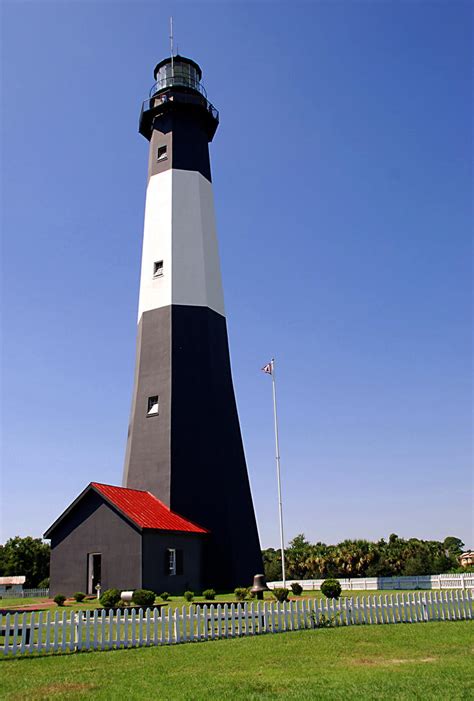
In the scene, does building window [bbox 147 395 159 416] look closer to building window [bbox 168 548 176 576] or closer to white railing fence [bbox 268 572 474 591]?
building window [bbox 168 548 176 576]

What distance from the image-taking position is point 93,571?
79.7 ft

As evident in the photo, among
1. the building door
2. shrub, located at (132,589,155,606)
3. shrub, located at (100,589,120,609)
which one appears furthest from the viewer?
the building door

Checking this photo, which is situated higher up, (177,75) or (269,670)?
(177,75)

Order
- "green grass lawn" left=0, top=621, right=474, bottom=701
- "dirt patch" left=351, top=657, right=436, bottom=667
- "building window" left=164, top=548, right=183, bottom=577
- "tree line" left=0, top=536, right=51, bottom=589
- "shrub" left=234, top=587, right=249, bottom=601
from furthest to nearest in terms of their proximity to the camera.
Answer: "tree line" left=0, top=536, right=51, bottom=589 → "building window" left=164, top=548, right=183, bottom=577 → "shrub" left=234, top=587, right=249, bottom=601 → "dirt patch" left=351, top=657, right=436, bottom=667 → "green grass lawn" left=0, top=621, right=474, bottom=701

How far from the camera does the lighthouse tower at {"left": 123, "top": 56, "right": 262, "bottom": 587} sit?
26.5 metres

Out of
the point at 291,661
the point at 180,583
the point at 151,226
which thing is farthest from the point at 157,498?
the point at 291,661

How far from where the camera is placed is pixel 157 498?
26.5 m

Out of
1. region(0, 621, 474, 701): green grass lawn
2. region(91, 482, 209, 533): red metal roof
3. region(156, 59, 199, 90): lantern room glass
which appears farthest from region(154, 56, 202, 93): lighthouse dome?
region(0, 621, 474, 701): green grass lawn

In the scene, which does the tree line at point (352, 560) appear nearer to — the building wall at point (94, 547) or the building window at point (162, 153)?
A: the building wall at point (94, 547)

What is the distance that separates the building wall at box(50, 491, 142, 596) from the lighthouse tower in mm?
3308

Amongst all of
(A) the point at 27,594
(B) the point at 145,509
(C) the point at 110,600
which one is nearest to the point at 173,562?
(B) the point at 145,509

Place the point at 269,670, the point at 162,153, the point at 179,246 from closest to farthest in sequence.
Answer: the point at 269,670 < the point at 179,246 < the point at 162,153

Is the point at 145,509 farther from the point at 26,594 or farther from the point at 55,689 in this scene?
the point at 55,689

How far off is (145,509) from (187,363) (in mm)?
6762
